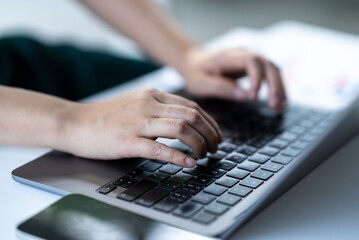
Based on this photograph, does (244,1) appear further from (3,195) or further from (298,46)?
(3,195)

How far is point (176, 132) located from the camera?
579 mm

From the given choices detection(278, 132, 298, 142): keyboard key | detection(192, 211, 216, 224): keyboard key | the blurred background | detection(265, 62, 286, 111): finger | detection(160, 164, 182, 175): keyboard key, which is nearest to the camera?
detection(192, 211, 216, 224): keyboard key

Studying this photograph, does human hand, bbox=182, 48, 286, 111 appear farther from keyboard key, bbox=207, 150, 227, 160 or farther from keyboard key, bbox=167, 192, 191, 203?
keyboard key, bbox=167, 192, 191, 203

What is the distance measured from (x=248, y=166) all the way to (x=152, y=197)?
0.13 m

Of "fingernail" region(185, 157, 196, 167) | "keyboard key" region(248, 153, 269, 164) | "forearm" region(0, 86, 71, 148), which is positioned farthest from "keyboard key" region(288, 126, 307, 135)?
"forearm" region(0, 86, 71, 148)

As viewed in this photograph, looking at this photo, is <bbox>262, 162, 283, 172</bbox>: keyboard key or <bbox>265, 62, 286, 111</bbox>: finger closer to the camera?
<bbox>262, 162, 283, 172</bbox>: keyboard key

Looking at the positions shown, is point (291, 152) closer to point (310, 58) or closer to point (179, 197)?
point (179, 197)

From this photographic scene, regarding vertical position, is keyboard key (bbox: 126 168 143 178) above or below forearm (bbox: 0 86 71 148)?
below

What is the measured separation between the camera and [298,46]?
1054 millimetres

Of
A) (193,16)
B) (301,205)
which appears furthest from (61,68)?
(193,16)

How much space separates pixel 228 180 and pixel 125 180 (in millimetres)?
113

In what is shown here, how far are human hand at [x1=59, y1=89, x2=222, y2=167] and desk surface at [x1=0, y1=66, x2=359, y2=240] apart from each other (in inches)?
3.1

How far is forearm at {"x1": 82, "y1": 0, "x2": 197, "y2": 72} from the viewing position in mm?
1004

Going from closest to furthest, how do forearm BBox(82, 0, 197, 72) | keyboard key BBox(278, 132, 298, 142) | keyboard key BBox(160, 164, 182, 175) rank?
keyboard key BBox(160, 164, 182, 175) < keyboard key BBox(278, 132, 298, 142) < forearm BBox(82, 0, 197, 72)
